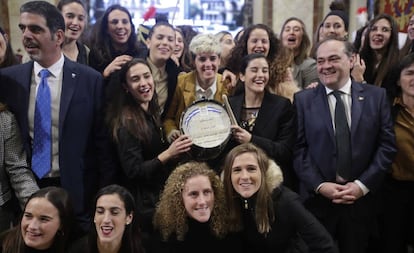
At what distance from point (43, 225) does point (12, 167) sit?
0.35 metres

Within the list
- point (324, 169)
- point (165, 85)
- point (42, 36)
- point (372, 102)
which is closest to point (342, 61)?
point (372, 102)

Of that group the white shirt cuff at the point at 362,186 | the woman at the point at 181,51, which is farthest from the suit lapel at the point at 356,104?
the woman at the point at 181,51

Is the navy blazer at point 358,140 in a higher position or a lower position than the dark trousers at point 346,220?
higher

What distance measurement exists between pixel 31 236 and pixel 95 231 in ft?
0.99

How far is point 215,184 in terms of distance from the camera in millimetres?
2648

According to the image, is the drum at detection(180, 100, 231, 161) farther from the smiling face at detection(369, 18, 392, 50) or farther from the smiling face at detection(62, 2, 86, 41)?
the smiling face at detection(369, 18, 392, 50)

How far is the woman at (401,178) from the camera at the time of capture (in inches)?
113

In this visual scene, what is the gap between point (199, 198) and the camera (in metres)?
2.58

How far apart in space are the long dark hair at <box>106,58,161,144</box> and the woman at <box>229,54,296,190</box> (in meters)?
0.52

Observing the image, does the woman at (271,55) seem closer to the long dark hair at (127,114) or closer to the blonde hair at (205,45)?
the blonde hair at (205,45)

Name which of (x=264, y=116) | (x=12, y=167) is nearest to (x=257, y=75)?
(x=264, y=116)

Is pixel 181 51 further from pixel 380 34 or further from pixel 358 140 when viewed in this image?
pixel 358 140

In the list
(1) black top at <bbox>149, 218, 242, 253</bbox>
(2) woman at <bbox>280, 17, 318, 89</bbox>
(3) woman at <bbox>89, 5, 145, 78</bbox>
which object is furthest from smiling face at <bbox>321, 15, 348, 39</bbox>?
(1) black top at <bbox>149, 218, 242, 253</bbox>

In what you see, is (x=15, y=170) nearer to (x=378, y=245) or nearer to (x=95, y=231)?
(x=95, y=231)
